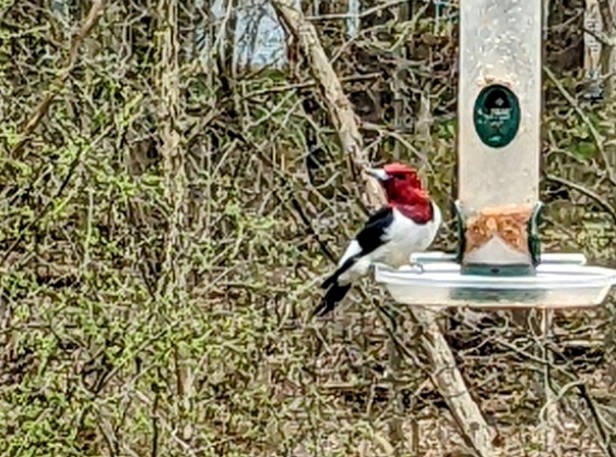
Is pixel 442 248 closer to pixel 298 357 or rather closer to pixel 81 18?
pixel 298 357

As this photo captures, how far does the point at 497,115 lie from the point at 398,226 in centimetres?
30

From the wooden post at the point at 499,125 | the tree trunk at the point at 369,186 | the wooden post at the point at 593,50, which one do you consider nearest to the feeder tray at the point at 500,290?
the wooden post at the point at 499,125

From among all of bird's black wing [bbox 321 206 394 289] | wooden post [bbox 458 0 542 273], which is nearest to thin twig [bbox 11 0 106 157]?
bird's black wing [bbox 321 206 394 289]

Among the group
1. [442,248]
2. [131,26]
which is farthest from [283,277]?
[131,26]

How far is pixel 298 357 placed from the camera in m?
3.60

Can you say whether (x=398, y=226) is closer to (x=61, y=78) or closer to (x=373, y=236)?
(x=373, y=236)

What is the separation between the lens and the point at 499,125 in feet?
8.81

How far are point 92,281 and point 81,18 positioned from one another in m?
0.84

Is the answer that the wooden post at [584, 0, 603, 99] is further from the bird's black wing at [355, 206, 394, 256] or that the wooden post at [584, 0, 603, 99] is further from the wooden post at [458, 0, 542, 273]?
the bird's black wing at [355, 206, 394, 256]

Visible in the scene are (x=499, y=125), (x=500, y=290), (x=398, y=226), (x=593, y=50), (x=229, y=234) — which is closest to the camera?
(x=500, y=290)

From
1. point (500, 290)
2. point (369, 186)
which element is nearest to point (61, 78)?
point (369, 186)

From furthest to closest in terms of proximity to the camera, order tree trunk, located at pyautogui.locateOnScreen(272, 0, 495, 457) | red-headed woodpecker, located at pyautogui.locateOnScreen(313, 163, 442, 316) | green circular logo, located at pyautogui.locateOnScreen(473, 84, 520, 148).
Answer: tree trunk, located at pyautogui.locateOnScreen(272, 0, 495, 457) → green circular logo, located at pyautogui.locateOnScreen(473, 84, 520, 148) → red-headed woodpecker, located at pyautogui.locateOnScreen(313, 163, 442, 316)

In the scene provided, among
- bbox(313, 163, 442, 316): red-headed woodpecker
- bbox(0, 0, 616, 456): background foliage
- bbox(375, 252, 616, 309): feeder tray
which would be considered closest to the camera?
bbox(375, 252, 616, 309): feeder tray

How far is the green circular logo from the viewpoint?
2686 millimetres
